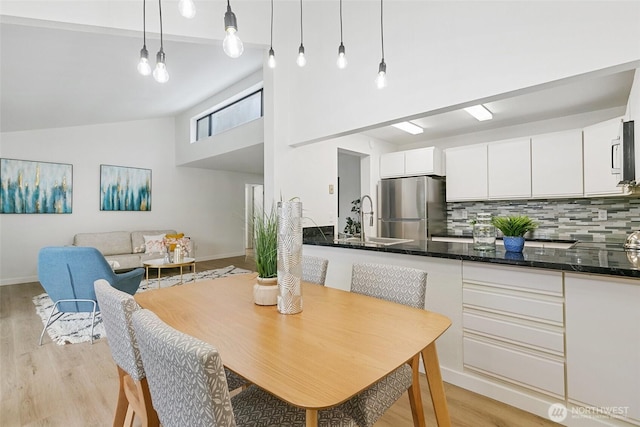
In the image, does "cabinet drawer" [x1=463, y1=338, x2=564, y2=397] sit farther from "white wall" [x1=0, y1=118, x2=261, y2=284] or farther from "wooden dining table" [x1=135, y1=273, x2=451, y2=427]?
"white wall" [x1=0, y1=118, x2=261, y2=284]

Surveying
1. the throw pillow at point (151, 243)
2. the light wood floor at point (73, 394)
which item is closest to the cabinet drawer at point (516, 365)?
the light wood floor at point (73, 394)

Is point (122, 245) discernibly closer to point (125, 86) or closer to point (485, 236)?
point (125, 86)

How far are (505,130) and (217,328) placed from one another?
4.56 meters

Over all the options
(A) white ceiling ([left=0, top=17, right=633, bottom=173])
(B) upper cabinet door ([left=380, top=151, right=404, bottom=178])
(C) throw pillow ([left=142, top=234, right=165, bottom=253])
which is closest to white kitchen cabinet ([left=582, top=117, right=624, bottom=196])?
(A) white ceiling ([left=0, top=17, right=633, bottom=173])

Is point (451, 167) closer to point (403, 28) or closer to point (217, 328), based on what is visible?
point (403, 28)

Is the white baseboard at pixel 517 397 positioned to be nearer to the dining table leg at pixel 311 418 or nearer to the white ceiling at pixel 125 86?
the dining table leg at pixel 311 418

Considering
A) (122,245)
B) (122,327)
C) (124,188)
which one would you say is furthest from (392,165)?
(124,188)

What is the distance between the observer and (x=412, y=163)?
14.5 ft

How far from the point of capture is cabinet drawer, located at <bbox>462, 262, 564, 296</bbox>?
165 cm

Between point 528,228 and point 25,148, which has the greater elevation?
point 25,148

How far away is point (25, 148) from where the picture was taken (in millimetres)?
4871

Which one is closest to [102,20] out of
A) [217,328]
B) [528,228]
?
[217,328]

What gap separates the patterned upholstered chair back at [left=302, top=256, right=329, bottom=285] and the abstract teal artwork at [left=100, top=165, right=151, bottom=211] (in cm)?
552

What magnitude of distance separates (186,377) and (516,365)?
75.8 inches
